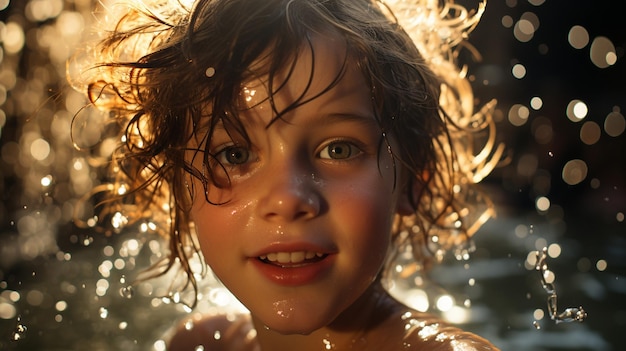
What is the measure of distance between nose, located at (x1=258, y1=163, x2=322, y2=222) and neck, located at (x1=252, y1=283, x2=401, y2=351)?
434mm

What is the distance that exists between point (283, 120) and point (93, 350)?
56.6 inches

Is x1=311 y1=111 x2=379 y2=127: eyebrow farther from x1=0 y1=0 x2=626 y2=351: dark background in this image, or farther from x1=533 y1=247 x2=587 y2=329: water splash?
x1=533 y1=247 x2=587 y2=329: water splash

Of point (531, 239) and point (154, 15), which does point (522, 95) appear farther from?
point (154, 15)

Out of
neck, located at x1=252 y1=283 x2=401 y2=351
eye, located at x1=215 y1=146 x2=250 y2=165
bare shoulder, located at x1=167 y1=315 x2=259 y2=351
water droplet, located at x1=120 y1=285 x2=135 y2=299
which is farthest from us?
water droplet, located at x1=120 y1=285 x2=135 y2=299

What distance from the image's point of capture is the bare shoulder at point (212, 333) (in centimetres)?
240

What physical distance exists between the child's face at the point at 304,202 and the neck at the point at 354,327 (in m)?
0.23

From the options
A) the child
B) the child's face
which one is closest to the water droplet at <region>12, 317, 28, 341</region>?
the child

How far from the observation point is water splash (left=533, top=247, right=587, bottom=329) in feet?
9.62

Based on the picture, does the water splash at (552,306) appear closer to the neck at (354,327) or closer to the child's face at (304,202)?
the neck at (354,327)

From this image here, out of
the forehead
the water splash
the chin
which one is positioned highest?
the forehead

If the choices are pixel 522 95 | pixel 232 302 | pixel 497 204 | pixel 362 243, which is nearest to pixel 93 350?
pixel 232 302

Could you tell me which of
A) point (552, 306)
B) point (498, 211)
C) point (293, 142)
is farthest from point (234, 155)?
point (498, 211)

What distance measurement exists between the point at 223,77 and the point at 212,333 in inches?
42.4

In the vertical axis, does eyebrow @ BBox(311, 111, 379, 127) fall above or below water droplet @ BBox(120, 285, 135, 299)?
above
